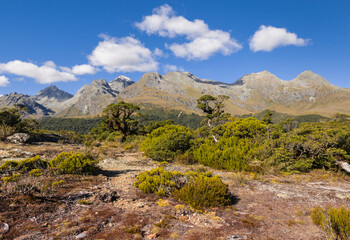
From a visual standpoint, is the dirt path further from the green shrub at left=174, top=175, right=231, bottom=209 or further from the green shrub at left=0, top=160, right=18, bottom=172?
the green shrub at left=0, top=160, right=18, bottom=172

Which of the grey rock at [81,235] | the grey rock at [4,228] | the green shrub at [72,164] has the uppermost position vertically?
the green shrub at [72,164]

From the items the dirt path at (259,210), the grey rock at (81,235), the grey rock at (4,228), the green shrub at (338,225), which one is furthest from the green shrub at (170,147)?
the green shrub at (338,225)

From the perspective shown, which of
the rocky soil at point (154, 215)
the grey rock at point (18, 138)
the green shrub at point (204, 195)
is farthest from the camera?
the grey rock at point (18, 138)

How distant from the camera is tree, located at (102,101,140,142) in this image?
27439 mm

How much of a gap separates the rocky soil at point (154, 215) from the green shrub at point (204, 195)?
0.24 m

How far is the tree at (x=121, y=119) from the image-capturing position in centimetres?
2744

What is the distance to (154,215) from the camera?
4961 millimetres

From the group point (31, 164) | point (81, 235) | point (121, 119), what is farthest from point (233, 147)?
point (121, 119)

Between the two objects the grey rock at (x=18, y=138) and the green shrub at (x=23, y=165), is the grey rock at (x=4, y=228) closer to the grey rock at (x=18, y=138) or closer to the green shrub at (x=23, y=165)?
the green shrub at (x=23, y=165)

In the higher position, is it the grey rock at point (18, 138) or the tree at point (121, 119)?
the tree at point (121, 119)

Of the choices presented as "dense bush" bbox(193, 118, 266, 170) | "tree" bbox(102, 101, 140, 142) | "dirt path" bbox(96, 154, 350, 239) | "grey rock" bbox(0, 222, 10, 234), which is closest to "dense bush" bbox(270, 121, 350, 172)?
"dense bush" bbox(193, 118, 266, 170)

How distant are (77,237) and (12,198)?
301 cm

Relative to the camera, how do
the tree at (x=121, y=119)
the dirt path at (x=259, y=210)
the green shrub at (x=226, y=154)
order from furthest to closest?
the tree at (x=121, y=119), the green shrub at (x=226, y=154), the dirt path at (x=259, y=210)

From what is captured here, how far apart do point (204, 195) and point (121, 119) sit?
25291 millimetres
